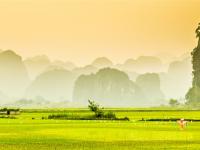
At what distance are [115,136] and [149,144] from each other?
270 inches

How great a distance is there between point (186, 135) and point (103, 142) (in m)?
9.47

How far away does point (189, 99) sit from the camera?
530 ft

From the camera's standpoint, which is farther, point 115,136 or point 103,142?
point 115,136

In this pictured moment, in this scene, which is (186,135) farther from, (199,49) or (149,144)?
(199,49)

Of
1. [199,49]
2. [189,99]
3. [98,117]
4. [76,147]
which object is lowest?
[76,147]

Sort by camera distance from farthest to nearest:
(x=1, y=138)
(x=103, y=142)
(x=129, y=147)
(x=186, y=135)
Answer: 1. (x=186, y=135)
2. (x=1, y=138)
3. (x=103, y=142)
4. (x=129, y=147)

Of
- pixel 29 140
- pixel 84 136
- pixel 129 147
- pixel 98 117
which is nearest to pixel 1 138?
pixel 29 140

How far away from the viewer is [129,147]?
36.0 metres

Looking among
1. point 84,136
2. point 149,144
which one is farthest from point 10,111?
point 149,144

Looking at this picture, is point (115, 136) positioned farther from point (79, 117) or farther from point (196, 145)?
point (79, 117)

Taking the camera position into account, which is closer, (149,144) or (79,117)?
(149,144)

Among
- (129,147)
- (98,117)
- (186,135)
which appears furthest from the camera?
(98,117)

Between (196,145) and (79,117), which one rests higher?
(79,117)

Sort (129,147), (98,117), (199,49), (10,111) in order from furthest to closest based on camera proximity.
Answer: (199,49) → (10,111) → (98,117) → (129,147)
